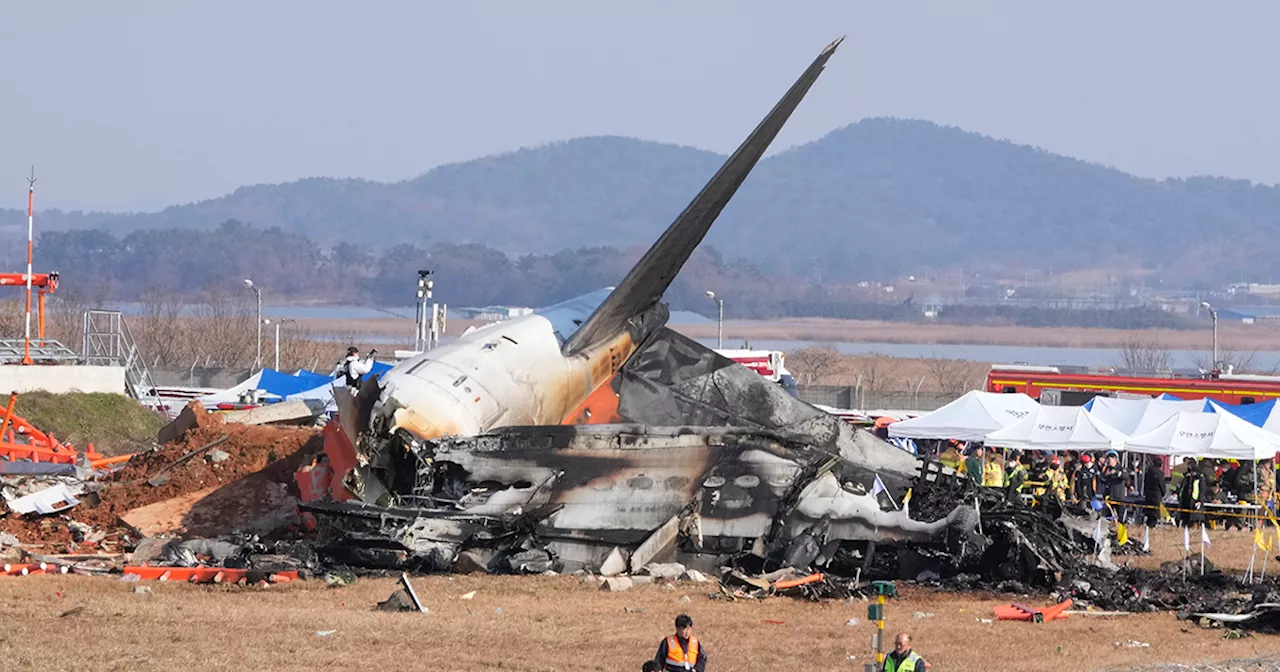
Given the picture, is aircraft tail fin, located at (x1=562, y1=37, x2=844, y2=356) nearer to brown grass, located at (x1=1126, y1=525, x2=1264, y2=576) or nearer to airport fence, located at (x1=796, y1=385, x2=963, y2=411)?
brown grass, located at (x1=1126, y1=525, x2=1264, y2=576)

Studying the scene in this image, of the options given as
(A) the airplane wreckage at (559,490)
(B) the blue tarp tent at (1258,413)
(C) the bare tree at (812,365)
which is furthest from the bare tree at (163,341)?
(A) the airplane wreckage at (559,490)

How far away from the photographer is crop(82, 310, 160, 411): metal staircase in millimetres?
50456

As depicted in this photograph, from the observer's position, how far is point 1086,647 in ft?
60.4

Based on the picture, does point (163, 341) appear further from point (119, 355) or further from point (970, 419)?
point (970, 419)

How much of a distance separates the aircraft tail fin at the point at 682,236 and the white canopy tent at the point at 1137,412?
1484 cm

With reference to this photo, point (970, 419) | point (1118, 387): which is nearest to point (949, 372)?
point (1118, 387)

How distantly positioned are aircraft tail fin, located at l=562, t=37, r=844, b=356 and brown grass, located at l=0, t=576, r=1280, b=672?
278 inches

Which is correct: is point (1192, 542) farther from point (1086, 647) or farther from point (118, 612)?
point (118, 612)

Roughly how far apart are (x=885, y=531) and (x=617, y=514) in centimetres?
385

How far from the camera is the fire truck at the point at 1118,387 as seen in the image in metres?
53.5

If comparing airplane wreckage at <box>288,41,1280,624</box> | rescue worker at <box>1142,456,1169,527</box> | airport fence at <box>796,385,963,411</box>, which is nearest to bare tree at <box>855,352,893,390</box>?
airport fence at <box>796,385,963,411</box>

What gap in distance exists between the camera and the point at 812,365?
4520 inches

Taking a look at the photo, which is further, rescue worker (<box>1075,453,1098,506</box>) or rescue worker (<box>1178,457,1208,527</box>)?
rescue worker (<box>1075,453,1098,506</box>)

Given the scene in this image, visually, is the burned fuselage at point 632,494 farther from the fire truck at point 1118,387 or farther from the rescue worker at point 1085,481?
the fire truck at point 1118,387
